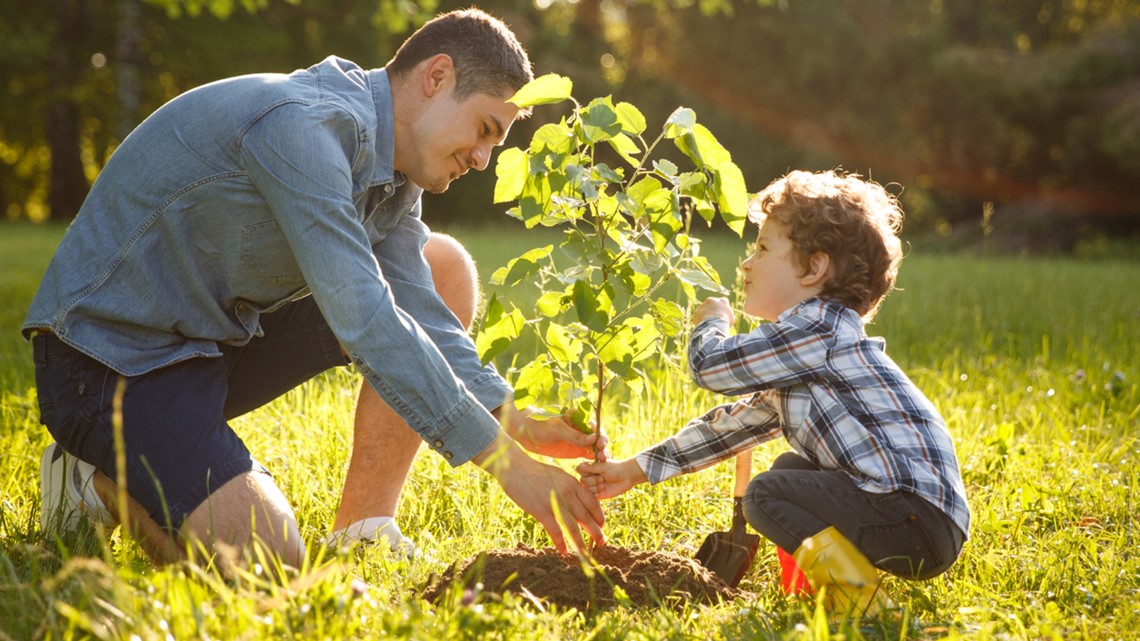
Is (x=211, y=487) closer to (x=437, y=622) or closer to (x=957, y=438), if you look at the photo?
(x=437, y=622)

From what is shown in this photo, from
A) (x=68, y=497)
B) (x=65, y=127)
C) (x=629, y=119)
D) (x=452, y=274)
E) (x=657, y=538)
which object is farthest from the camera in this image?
(x=65, y=127)

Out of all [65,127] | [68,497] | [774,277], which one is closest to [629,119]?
[774,277]

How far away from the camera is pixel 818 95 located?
1902 cm

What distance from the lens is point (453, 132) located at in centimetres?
243

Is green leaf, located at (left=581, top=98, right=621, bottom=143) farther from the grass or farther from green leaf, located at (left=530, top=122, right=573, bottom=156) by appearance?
the grass

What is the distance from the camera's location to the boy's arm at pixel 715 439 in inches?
100.0

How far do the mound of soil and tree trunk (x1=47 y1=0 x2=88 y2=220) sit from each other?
18656 millimetres

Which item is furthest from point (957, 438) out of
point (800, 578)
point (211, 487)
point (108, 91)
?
point (108, 91)

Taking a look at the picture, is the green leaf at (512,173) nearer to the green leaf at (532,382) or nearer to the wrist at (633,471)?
the green leaf at (532,382)

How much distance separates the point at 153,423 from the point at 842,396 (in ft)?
5.23

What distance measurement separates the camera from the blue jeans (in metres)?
2.21

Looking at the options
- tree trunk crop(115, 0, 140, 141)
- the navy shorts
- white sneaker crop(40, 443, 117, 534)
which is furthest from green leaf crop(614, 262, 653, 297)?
tree trunk crop(115, 0, 140, 141)

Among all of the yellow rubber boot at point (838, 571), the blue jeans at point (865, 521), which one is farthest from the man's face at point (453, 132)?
the yellow rubber boot at point (838, 571)

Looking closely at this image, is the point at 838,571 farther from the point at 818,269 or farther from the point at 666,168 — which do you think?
the point at 666,168
